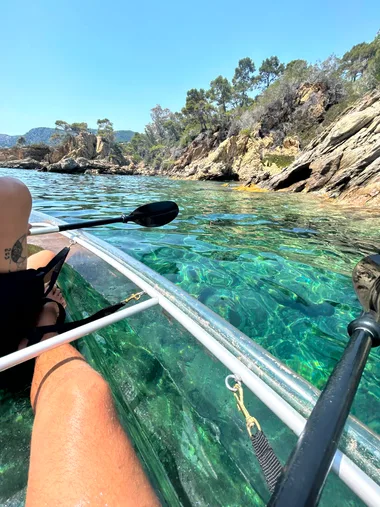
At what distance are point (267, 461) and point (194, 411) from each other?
49 cm

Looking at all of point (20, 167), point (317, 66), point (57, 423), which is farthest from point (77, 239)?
point (20, 167)

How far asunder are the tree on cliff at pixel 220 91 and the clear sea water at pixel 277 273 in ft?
142

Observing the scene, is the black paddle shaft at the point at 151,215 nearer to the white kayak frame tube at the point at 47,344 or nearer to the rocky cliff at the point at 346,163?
the white kayak frame tube at the point at 47,344

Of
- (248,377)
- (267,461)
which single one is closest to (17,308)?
(248,377)

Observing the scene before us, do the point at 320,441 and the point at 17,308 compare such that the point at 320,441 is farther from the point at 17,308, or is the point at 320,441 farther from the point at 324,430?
the point at 17,308

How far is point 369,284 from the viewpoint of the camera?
1.30 m

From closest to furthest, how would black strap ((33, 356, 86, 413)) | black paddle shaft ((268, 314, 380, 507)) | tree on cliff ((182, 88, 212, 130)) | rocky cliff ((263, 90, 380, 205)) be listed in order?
1. black paddle shaft ((268, 314, 380, 507))
2. black strap ((33, 356, 86, 413))
3. rocky cliff ((263, 90, 380, 205))
4. tree on cliff ((182, 88, 212, 130))

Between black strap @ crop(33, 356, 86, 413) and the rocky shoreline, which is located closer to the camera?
black strap @ crop(33, 356, 86, 413)

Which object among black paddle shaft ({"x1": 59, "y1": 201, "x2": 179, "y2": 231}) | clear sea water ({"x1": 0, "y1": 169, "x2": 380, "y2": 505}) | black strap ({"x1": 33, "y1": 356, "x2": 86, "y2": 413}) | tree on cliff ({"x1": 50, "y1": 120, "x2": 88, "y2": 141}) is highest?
tree on cliff ({"x1": 50, "y1": 120, "x2": 88, "y2": 141})

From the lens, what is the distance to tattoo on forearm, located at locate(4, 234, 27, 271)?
3.90 feet

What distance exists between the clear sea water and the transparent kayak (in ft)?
0.28

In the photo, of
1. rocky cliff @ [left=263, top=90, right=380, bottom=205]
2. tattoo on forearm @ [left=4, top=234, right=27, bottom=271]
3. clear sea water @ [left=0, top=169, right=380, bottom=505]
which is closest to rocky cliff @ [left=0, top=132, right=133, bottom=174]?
rocky cliff @ [left=263, top=90, right=380, bottom=205]

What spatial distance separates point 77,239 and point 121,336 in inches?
61.8

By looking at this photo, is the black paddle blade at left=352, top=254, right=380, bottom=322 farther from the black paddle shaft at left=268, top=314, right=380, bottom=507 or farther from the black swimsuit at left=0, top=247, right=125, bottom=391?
the black swimsuit at left=0, top=247, right=125, bottom=391
